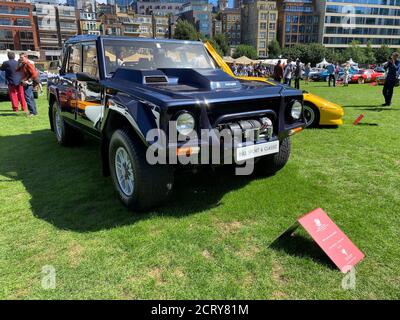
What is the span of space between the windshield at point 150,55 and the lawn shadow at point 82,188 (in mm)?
1530

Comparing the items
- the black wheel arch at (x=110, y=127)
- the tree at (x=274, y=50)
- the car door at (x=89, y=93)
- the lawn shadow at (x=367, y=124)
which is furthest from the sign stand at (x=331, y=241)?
the tree at (x=274, y=50)

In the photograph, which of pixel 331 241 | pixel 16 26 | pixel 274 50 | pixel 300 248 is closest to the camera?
pixel 331 241

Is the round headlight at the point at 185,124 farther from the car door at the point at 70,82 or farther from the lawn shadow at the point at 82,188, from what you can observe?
the car door at the point at 70,82

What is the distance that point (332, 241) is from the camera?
277 centimetres

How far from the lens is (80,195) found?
4137mm

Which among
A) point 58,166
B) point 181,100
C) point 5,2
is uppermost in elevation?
point 5,2

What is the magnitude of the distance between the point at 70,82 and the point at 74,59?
40cm

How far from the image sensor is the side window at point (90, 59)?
4.38 m

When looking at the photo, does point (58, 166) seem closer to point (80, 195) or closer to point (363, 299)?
point (80, 195)

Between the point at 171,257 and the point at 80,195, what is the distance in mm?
1816

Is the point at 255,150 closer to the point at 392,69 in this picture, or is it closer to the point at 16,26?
the point at 392,69

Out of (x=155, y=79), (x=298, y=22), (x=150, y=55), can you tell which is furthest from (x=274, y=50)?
(x=155, y=79)
